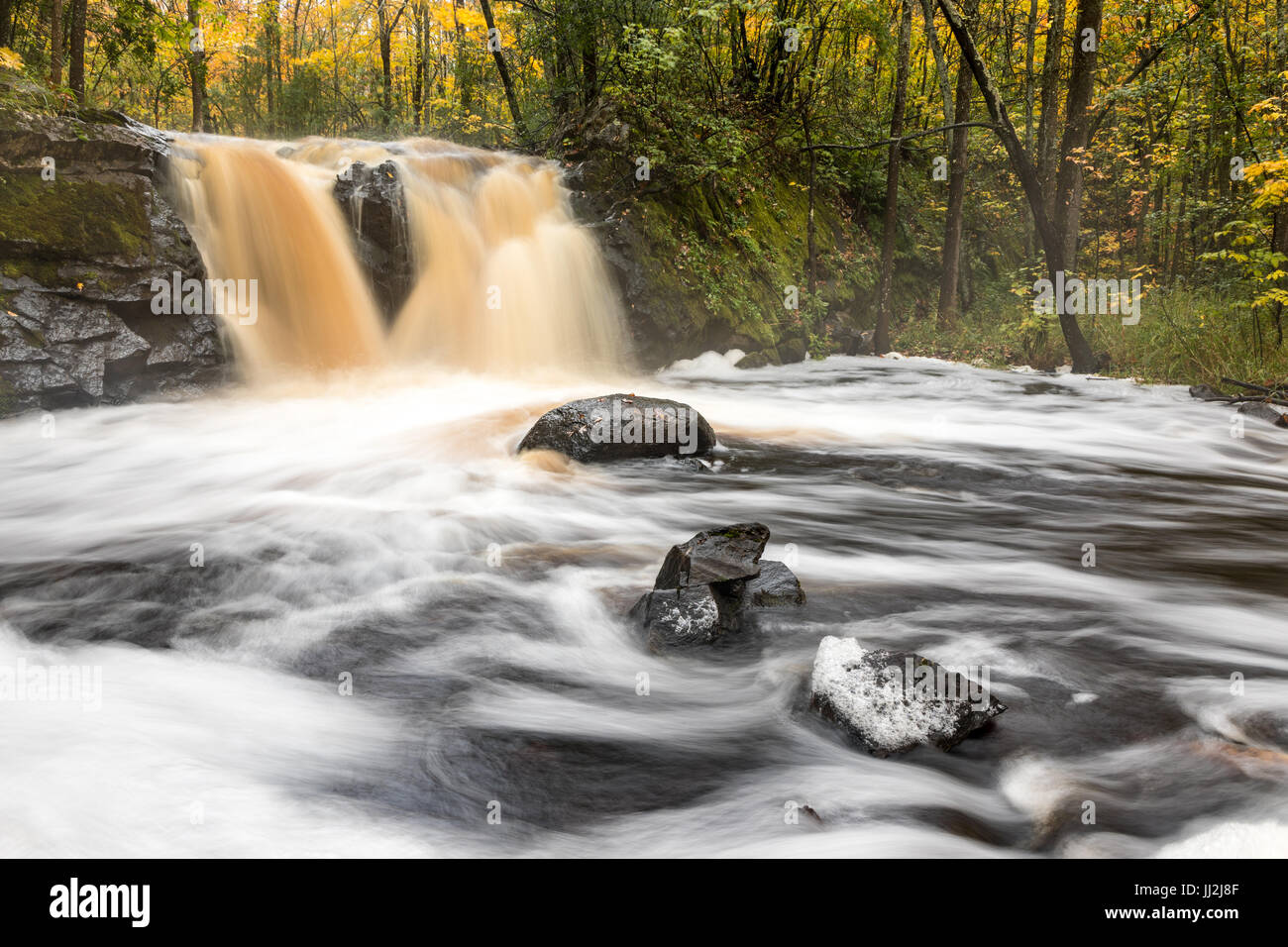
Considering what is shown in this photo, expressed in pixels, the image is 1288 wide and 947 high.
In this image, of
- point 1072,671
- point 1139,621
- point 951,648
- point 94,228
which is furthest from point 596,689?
point 94,228

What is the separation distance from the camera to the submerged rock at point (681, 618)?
142 inches

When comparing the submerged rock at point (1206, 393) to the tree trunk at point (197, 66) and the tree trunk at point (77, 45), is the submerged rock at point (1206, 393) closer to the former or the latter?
the tree trunk at point (77, 45)

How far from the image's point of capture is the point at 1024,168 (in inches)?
460

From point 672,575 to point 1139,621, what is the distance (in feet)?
7.47

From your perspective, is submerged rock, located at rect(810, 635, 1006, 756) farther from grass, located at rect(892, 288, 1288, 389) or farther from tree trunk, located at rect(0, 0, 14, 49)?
tree trunk, located at rect(0, 0, 14, 49)

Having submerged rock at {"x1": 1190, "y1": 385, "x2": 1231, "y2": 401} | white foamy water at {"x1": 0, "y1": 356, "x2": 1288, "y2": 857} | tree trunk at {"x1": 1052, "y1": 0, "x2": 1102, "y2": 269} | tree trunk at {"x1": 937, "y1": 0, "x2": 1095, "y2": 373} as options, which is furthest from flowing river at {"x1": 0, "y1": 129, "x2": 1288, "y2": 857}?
tree trunk at {"x1": 1052, "y1": 0, "x2": 1102, "y2": 269}

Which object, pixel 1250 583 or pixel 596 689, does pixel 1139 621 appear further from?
pixel 596 689

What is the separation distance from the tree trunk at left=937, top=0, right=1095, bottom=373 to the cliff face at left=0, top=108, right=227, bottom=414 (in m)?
9.83

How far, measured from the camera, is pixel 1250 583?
4.49 meters
